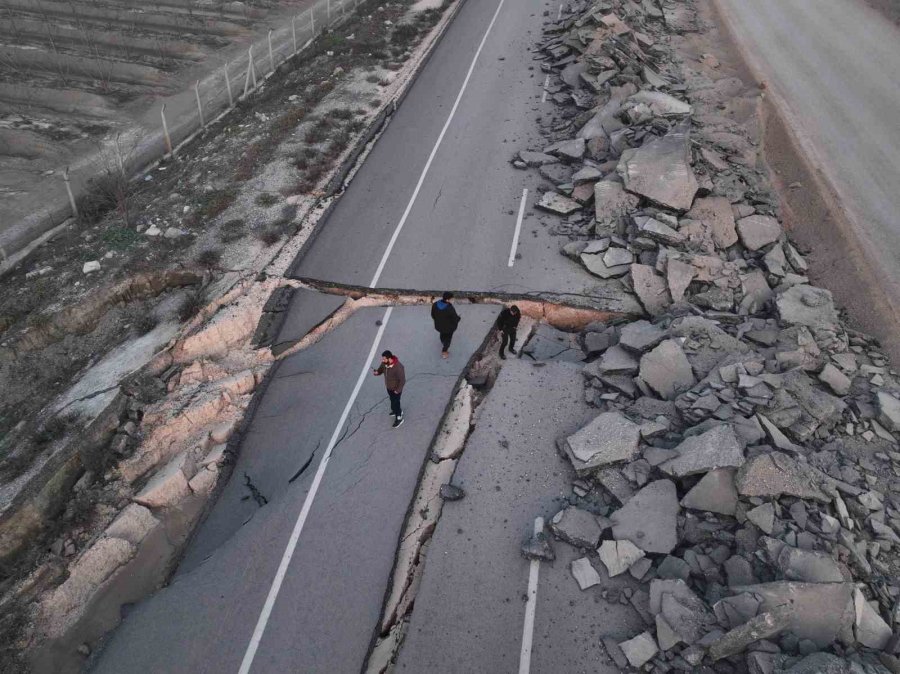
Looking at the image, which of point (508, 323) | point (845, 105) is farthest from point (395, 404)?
point (845, 105)

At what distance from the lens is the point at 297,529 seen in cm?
783

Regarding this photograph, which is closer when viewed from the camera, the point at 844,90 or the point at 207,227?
the point at 207,227

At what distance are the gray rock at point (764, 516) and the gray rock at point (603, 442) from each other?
5.27ft

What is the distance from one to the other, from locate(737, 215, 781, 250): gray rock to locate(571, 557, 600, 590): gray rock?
323 inches

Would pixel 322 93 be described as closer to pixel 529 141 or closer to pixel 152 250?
pixel 529 141

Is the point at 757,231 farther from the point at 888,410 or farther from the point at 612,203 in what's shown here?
the point at 888,410

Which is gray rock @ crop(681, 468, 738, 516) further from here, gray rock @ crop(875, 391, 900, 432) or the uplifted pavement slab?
gray rock @ crop(875, 391, 900, 432)

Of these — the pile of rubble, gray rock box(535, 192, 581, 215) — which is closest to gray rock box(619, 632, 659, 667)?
the pile of rubble

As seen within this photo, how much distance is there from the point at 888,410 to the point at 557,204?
7617 millimetres

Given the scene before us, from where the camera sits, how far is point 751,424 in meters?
7.81

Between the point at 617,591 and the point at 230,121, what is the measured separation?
17.9 meters

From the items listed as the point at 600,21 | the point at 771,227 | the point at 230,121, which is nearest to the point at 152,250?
the point at 230,121

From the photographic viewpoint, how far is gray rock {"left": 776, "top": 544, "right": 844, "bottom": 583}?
20.6 ft

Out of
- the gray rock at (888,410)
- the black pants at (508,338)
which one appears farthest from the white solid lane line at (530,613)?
the gray rock at (888,410)
